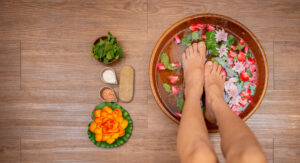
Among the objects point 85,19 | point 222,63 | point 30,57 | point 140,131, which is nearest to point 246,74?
point 222,63

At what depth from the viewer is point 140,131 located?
1035 millimetres

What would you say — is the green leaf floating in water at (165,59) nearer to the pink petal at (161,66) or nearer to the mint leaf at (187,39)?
the pink petal at (161,66)

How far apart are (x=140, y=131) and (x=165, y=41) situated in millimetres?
489

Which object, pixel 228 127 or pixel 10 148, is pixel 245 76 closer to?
pixel 228 127

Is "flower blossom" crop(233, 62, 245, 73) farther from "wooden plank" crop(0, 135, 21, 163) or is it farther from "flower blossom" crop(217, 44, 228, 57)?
"wooden plank" crop(0, 135, 21, 163)

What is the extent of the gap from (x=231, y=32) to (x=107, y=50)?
612 millimetres

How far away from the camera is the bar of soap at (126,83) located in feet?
3.27

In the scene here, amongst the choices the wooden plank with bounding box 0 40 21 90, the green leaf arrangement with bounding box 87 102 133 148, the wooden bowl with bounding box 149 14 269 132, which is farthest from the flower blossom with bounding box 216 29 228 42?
the wooden plank with bounding box 0 40 21 90

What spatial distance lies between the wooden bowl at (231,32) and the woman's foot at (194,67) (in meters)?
0.10

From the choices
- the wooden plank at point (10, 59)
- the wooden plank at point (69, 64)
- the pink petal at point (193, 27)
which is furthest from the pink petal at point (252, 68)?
the wooden plank at point (10, 59)

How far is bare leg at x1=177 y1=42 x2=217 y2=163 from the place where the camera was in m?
0.67

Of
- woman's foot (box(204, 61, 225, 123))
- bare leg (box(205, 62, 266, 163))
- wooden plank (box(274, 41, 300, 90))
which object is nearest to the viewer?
bare leg (box(205, 62, 266, 163))

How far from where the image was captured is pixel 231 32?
948 mm

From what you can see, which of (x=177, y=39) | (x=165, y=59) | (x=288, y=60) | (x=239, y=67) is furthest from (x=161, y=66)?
(x=288, y=60)
